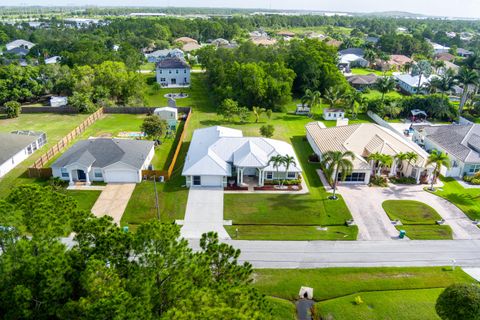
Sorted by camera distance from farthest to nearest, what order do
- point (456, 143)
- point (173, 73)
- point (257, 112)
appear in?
point (173, 73) → point (257, 112) → point (456, 143)

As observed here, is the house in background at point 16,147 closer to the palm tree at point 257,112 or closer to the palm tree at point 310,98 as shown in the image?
the palm tree at point 257,112

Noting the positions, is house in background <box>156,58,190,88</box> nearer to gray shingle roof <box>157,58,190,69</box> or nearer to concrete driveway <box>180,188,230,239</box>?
gray shingle roof <box>157,58,190,69</box>

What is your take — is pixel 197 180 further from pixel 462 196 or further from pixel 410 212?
pixel 462 196

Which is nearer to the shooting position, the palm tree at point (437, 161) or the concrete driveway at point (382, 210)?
the concrete driveway at point (382, 210)

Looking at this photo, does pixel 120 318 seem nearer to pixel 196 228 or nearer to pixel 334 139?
pixel 196 228

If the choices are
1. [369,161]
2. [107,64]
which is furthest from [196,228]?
[107,64]

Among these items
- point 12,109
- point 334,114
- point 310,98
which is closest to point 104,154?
point 12,109

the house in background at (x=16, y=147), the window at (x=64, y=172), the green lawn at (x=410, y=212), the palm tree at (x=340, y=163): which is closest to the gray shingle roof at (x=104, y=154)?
the window at (x=64, y=172)
